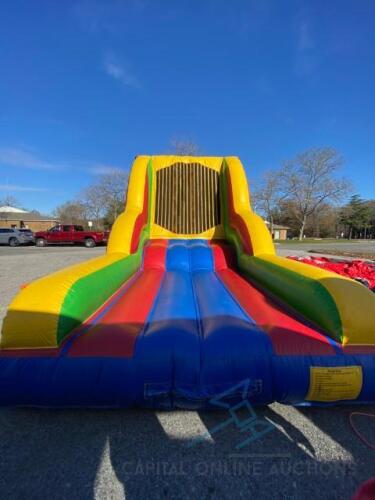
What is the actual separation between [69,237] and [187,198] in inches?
607

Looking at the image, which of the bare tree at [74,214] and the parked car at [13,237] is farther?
the bare tree at [74,214]

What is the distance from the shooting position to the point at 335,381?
1.67 meters

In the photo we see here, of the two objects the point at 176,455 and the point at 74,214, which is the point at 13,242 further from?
the point at 74,214

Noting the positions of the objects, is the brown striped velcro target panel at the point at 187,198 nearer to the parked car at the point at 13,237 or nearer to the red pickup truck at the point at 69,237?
the red pickup truck at the point at 69,237

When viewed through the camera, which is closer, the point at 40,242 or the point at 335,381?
the point at 335,381

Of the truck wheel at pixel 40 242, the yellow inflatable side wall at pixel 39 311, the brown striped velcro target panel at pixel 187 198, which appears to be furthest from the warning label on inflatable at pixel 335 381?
the truck wheel at pixel 40 242

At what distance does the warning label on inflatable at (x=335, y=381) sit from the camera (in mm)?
1667

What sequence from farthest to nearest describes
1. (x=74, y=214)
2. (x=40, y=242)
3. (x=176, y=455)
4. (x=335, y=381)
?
(x=74, y=214)
(x=40, y=242)
(x=335, y=381)
(x=176, y=455)

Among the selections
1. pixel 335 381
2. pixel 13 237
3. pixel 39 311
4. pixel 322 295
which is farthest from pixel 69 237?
pixel 335 381

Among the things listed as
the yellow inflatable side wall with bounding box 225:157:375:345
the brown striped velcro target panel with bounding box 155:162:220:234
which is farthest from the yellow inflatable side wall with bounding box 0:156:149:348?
the brown striped velcro target panel with bounding box 155:162:220:234

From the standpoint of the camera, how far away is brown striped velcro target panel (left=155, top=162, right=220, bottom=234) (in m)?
5.34

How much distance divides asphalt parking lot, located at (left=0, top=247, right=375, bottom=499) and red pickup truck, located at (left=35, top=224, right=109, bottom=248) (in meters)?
17.4

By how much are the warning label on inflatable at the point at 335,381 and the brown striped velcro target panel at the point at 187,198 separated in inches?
150

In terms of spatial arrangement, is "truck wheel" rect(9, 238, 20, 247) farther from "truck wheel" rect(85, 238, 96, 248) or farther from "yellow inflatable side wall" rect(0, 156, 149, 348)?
"yellow inflatable side wall" rect(0, 156, 149, 348)
